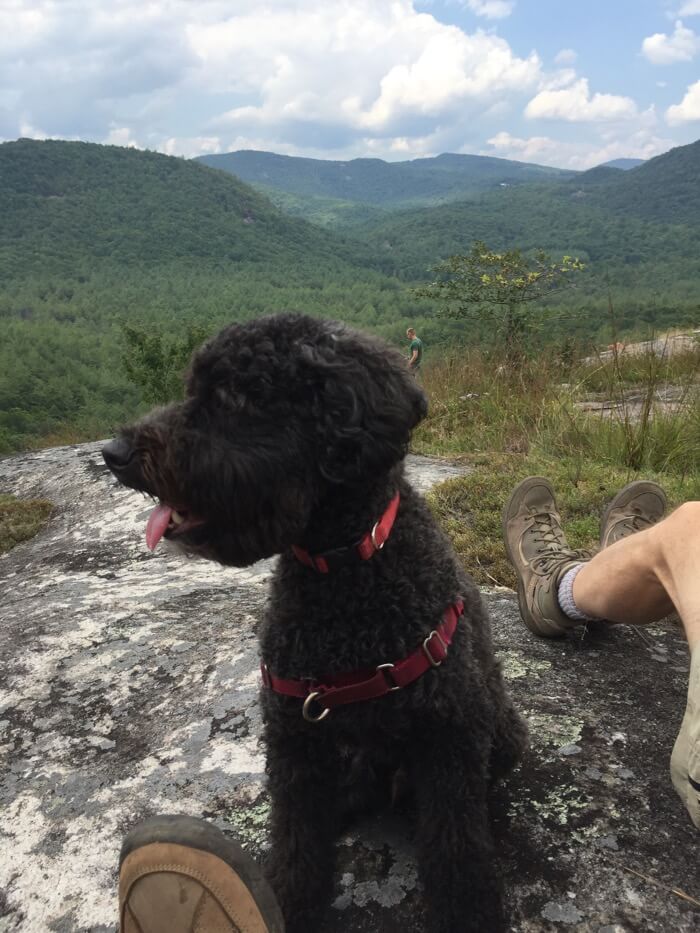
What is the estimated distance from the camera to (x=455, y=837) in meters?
1.54

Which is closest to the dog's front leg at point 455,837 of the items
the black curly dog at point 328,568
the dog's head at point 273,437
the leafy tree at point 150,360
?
the black curly dog at point 328,568

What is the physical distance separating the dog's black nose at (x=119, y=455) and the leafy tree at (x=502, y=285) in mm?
7815

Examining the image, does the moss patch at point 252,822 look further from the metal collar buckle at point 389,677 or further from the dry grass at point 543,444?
the dry grass at point 543,444

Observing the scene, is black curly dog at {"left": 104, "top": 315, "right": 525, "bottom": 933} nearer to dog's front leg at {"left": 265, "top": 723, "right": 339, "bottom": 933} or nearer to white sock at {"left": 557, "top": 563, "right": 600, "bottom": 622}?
dog's front leg at {"left": 265, "top": 723, "right": 339, "bottom": 933}

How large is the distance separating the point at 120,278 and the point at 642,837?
11141 centimetres

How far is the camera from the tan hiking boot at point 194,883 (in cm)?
132

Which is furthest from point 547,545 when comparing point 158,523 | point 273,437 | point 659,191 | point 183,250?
point 659,191

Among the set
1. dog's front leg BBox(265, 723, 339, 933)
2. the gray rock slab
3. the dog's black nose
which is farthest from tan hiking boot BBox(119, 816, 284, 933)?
the dog's black nose

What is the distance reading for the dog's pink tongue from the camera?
160cm

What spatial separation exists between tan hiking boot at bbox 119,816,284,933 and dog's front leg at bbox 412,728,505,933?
424 millimetres

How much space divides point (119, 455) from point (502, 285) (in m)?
10.5

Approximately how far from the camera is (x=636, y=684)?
7.86ft

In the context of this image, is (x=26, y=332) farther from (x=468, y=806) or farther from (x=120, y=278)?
(x=468, y=806)

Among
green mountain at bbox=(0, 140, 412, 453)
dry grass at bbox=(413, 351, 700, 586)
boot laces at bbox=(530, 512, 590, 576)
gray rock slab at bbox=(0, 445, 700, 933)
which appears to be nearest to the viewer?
gray rock slab at bbox=(0, 445, 700, 933)
